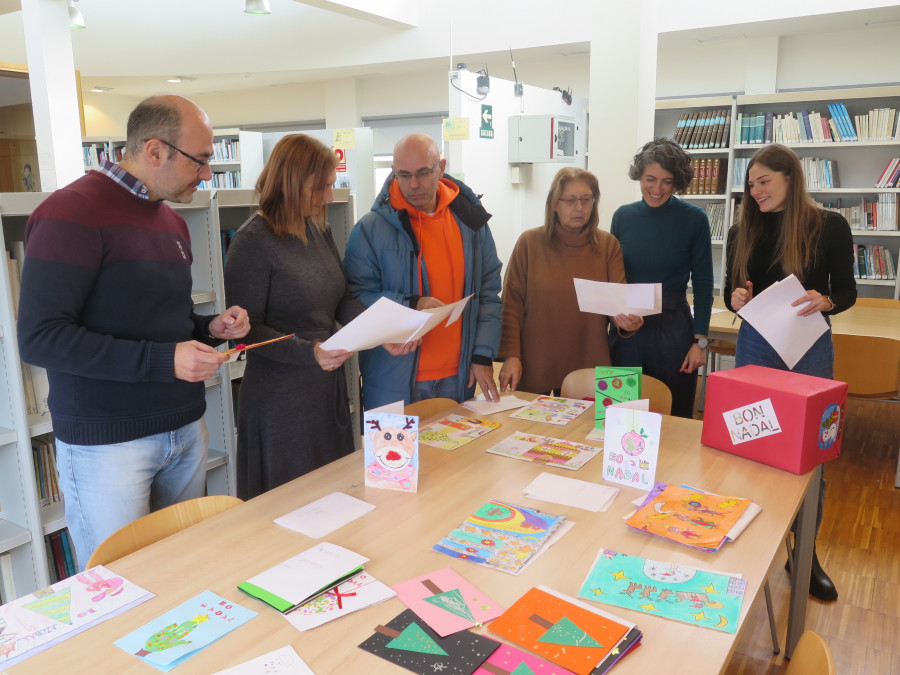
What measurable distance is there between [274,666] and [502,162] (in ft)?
17.6

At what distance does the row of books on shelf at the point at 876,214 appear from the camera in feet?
18.1

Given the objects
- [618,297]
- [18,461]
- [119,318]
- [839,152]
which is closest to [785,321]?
[618,297]

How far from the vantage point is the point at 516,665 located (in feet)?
3.63

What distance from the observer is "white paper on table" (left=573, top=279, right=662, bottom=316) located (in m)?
2.37

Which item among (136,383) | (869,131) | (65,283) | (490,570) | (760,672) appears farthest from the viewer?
(869,131)

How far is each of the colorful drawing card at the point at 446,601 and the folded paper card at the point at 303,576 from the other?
0.12m

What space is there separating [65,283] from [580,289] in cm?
159

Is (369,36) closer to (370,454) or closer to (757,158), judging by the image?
(757,158)

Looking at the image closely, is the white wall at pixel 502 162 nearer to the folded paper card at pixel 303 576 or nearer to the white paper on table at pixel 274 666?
the folded paper card at pixel 303 576

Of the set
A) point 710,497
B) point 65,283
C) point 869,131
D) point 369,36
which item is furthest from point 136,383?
point 369,36

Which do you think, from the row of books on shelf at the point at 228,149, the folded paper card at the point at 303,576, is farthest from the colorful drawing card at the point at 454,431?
the row of books on shelf at the point at 228,149

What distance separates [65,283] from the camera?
1.51 metres

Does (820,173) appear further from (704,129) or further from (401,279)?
(401,279)

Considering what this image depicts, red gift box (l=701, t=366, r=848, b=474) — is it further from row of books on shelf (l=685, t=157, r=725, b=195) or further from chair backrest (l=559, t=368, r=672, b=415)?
row of books on shelf (l=685, t=157, r=725, b=195)
